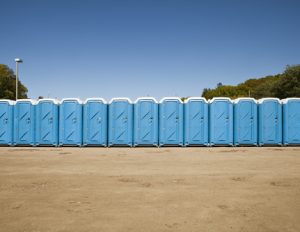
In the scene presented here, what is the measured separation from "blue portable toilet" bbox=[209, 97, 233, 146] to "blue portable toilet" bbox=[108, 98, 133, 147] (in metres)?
3.45

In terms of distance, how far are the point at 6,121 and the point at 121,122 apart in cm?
509

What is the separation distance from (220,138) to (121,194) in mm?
8813

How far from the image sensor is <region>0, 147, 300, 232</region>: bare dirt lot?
344 cm

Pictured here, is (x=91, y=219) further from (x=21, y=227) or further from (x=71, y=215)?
(x=21, y=227)

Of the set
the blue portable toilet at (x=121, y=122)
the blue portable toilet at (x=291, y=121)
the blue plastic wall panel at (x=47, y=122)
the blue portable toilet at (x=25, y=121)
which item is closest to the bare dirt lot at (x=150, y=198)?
the blue portable toilet at (x=121, y=122)

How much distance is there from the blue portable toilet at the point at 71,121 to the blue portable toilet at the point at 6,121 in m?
2.27

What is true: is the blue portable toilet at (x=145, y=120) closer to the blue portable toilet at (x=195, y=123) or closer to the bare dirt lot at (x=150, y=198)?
the blue portable toilet at (x=195, y=123)

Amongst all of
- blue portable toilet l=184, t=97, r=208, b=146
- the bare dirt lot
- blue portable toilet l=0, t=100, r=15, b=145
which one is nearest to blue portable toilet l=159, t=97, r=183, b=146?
blue portable toilet l=184, t=97, r=208, b=146

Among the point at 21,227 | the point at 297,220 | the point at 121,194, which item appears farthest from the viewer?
the point at 121,194

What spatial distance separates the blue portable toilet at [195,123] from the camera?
41.9 ft

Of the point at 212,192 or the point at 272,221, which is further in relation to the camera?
the point at 212,192

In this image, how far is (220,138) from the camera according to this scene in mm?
12844

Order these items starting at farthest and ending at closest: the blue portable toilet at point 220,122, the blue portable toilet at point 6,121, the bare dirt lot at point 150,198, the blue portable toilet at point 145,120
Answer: the blue portable toilet at point 6,121
the blue portable toilet at point 220,122
the blue portable toilet at point 145,120
the bare dirt lot at point 150,198

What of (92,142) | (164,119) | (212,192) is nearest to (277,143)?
(164,119)
